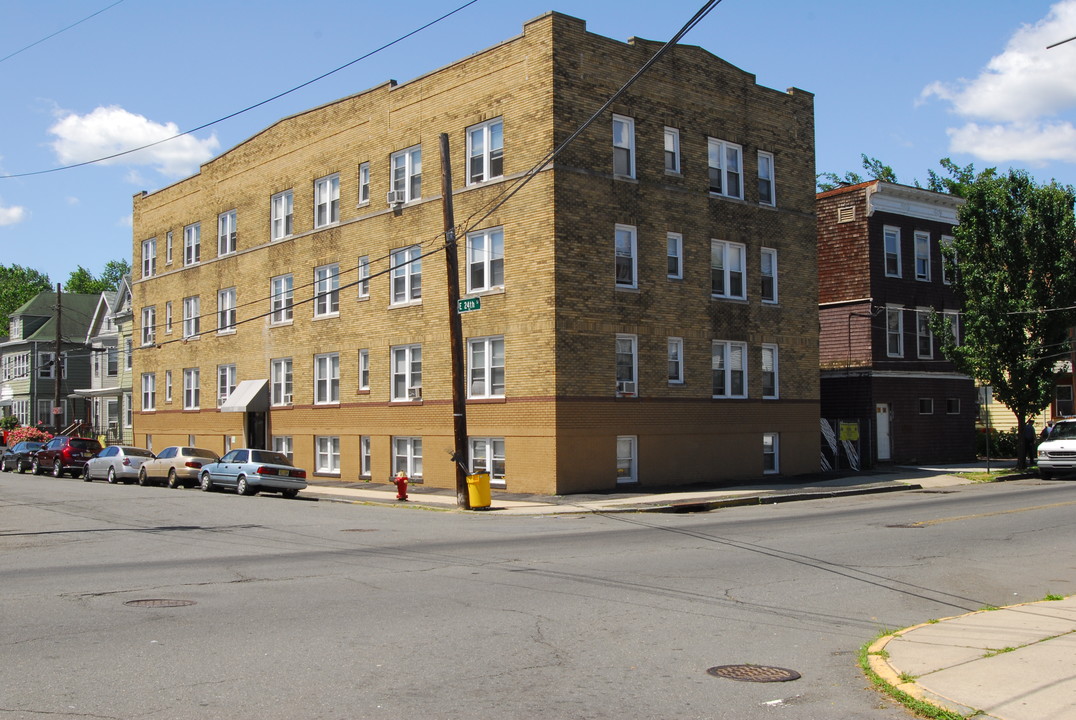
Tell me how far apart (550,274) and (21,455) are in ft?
98.1

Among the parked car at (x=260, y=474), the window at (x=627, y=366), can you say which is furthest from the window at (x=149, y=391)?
the window at (x=627, y=366)

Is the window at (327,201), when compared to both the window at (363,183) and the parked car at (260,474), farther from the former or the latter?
the parked car at (260,474)

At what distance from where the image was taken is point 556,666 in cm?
816

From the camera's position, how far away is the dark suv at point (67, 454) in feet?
132

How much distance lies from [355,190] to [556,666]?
1133 inches

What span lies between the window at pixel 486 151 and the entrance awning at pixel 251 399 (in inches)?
552

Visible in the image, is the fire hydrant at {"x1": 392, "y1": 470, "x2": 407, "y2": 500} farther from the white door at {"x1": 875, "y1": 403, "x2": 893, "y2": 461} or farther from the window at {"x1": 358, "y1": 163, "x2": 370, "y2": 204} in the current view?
the white door at {"x1": 875, "y1": 403, "x2": 893, "y2": 461}

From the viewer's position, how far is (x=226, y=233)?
42531 mm

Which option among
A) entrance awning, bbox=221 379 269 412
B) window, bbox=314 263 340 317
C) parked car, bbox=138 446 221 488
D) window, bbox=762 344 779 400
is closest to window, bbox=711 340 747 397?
window, bbox=762 344 779 400

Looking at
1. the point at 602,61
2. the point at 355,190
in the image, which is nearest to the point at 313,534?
the point at 602,61

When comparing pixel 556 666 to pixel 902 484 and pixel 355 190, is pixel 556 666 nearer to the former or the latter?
pixel 902 484

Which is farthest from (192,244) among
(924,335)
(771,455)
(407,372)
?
(924,335)

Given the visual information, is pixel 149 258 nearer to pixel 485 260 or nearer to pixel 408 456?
pixel 408 456

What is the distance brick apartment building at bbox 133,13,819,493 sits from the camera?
27.8 meters
